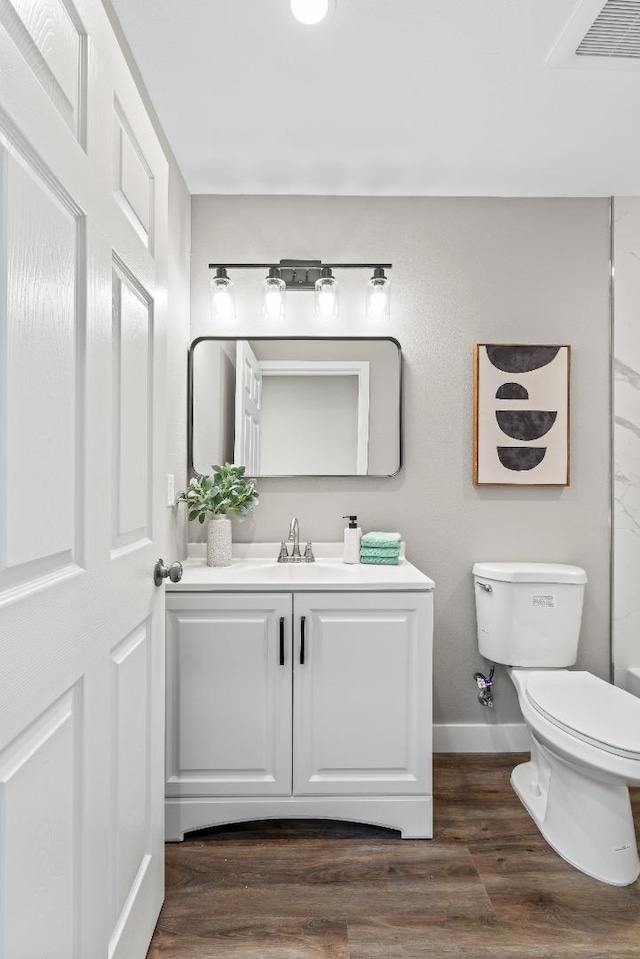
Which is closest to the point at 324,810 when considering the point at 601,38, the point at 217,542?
the point at 217,542

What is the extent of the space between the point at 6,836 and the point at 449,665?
2090 millimetres

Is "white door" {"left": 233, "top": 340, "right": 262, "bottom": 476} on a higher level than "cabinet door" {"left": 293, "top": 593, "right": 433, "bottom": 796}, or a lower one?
higher

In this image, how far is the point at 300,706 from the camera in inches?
77.1

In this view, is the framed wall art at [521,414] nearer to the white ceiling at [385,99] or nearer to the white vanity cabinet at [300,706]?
the white ceiling at [385,99]

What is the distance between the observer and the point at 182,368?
7.95 feet

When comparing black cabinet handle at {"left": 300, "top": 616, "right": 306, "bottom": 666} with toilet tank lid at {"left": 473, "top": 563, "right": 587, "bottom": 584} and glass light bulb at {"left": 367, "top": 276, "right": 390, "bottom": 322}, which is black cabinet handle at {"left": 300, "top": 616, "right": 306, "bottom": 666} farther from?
glass light bulb at {"left": 367, "top": 276, "right": 390, "bottom": 322}

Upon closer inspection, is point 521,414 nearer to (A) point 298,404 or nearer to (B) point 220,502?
(A) point 298,404

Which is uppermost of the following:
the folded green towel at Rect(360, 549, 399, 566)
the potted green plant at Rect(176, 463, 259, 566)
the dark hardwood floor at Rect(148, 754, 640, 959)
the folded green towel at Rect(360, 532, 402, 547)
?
the potted green plant at Rect(176, 463, 259, 566)

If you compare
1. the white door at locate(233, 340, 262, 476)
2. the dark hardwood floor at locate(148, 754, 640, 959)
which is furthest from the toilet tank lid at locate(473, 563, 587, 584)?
the white door at locate(233, 340, 262, 476)

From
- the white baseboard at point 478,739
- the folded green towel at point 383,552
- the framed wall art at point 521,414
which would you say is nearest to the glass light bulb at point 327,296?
the framed wall art at point 521,414

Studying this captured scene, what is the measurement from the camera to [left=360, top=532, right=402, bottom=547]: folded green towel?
2340mm

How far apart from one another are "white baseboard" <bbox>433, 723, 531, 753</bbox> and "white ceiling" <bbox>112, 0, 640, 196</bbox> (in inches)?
88.9

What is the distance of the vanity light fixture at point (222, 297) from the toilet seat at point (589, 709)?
1829 millimetres

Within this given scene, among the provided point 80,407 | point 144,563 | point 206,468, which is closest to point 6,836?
point 80,407
